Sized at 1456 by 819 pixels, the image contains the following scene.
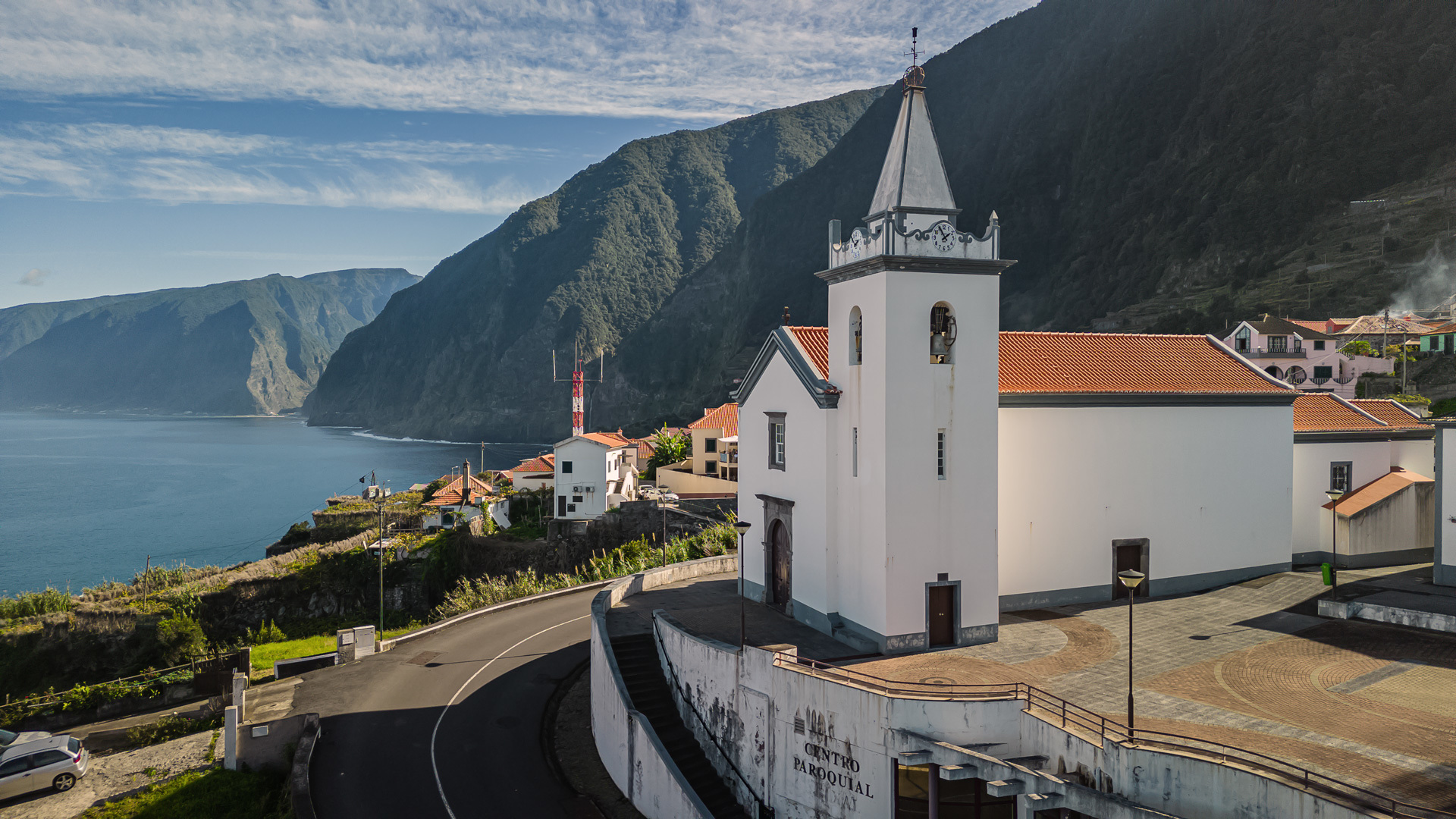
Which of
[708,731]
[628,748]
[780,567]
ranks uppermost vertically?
[780,567]

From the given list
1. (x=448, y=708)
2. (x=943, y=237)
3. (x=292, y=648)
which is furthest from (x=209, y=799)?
(x=943, y=237)

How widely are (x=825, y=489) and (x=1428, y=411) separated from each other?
114ft

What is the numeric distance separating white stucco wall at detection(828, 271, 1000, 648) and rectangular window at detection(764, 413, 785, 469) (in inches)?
132

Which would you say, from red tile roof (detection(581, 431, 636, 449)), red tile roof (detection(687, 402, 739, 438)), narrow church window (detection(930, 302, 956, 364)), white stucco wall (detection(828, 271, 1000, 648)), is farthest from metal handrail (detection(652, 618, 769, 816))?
red tile roof (detection(687, 402, 739, 438))

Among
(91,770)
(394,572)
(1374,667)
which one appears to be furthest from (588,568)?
(1374,667)

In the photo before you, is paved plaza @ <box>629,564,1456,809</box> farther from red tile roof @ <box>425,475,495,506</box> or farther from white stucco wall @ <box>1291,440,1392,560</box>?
red tile roof @ <box>425,475,495,506</box>

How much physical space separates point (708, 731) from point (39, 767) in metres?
17.7

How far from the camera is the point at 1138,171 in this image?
121m

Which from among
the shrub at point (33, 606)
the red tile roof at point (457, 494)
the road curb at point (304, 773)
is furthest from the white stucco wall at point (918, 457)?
the red tile roof at point (457, 494)

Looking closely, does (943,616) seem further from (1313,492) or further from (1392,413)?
(1392,413)

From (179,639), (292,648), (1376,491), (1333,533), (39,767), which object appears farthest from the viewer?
(179,639)

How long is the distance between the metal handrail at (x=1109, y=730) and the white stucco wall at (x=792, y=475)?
364cm

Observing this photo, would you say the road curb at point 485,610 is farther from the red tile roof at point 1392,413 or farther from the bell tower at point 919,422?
the red tile roof at point 1392,413

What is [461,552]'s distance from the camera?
47.8 m
